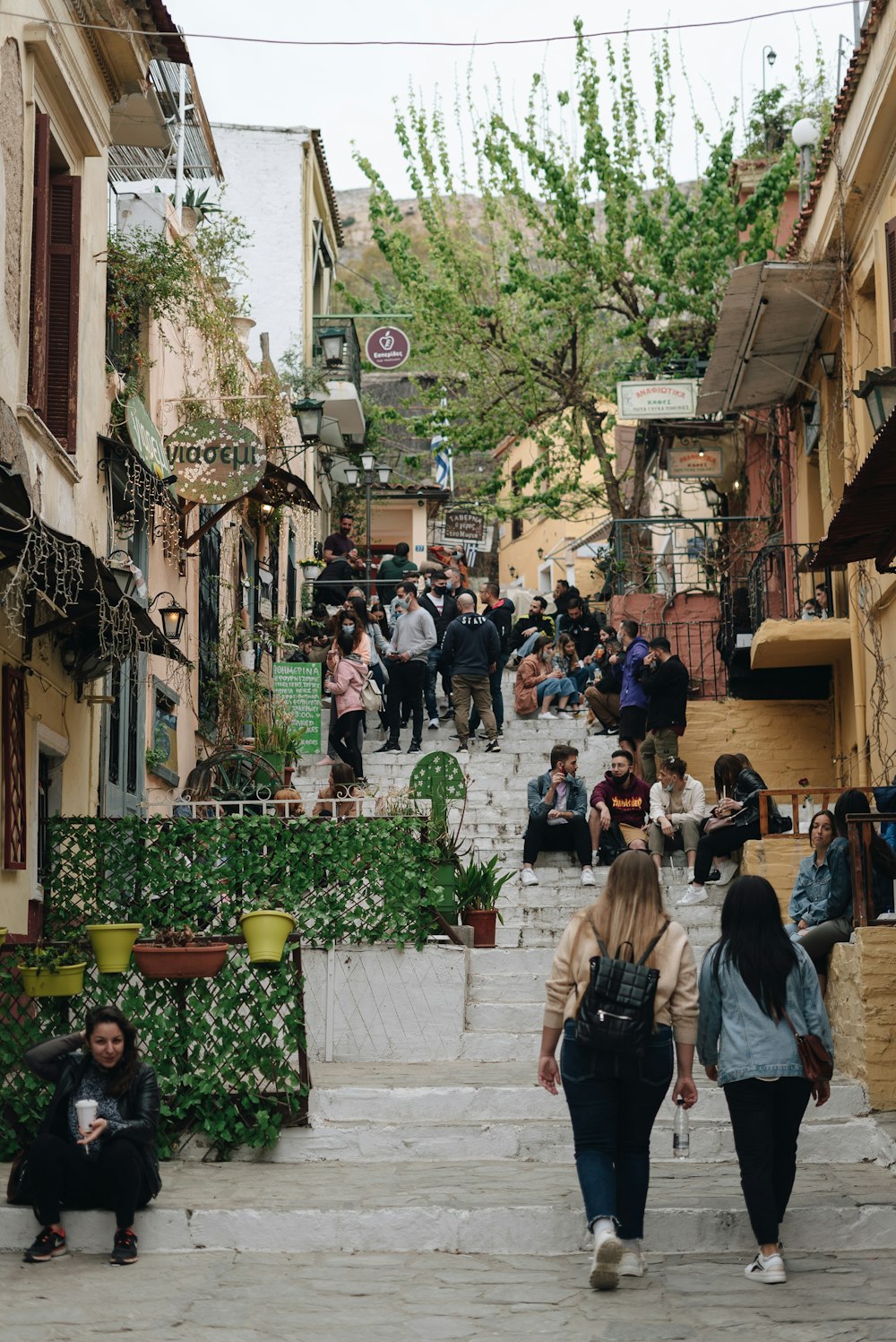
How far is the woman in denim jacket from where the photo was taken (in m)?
6.98

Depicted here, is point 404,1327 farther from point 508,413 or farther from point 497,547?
point 497,547

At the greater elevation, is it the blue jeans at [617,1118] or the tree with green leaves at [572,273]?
the tree with green leaves at [572,273]

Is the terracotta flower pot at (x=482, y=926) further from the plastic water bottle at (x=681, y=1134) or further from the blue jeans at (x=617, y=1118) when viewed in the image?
the blue jeans at (x=617, y=1118)

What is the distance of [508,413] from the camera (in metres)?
26.9

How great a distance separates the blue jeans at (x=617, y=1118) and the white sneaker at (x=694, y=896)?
7239 mm

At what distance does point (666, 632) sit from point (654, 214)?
6.75m

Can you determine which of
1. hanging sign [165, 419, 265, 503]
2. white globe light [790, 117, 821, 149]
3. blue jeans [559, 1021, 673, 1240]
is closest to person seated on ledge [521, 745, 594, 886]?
hanging sign [165, 419, 265, 503]

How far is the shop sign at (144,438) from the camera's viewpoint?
13695mm

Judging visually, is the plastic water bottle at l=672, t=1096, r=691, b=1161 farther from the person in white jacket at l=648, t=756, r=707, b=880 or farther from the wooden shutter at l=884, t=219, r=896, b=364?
the wooden shutter at l=884, t=219, r=896, b=364

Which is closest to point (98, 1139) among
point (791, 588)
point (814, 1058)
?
point (814, 1058)

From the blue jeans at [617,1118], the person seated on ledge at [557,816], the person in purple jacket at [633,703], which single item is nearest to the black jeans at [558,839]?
the person seated on ledge at [557,816]

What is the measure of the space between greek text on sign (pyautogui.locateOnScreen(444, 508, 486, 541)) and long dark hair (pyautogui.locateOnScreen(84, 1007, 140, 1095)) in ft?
124

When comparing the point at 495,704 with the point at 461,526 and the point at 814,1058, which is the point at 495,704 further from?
the point at 461,526

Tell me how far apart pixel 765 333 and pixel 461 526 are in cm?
2724
